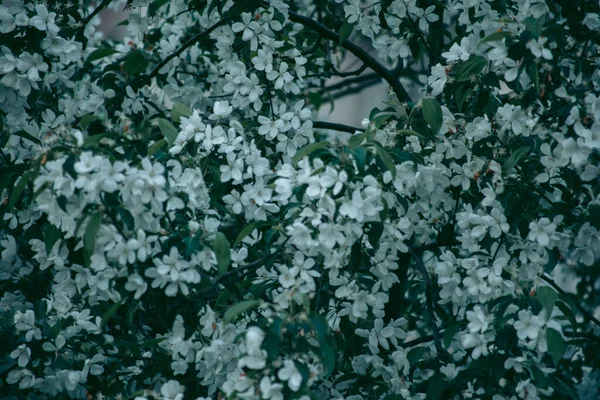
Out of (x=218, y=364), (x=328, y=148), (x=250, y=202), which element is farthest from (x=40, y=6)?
(x=218, y=364)

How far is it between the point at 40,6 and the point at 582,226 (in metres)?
2.03

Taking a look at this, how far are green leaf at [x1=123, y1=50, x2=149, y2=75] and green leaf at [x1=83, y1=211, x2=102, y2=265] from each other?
116 centimetres

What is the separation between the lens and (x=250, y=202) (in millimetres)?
2479

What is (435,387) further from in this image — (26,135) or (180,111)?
(26,135)

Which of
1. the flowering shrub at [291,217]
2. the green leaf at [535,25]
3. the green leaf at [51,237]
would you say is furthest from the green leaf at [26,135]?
the green leaf at [535,25]

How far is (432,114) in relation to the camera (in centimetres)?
228

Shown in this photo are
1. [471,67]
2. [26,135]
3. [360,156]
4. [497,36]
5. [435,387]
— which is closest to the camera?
[360,156]

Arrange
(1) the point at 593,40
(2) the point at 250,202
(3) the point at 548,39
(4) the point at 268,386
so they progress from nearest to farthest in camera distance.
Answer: (4) the point at 268,386
(3) the point at 548,39
(1) the point at 593,40
(2) the point at 250,202

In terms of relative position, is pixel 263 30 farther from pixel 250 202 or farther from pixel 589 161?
pixel 589 161

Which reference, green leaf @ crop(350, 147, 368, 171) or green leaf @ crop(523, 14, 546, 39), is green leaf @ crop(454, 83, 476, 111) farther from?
green leaf @ crop(350, 147, 368, 171)

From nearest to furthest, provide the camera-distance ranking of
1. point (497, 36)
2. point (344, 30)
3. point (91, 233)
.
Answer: point (91, 233) → point (497, 36) → point (344, 30)

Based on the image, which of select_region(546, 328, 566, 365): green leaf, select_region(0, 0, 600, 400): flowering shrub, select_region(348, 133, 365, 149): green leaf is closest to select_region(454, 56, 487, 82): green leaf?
select_region(0, 0, 600, 400): flowering shrub

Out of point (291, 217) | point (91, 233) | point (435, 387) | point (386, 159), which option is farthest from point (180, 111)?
point (435, 387)

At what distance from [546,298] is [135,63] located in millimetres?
1839
